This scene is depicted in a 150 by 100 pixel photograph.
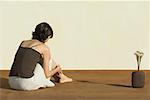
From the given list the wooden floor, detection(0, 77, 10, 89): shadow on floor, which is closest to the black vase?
the wooden floor

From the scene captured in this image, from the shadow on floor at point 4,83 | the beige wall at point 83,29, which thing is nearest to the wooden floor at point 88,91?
the shadow on floor at point 4,83

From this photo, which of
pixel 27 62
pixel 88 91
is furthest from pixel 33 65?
pixel 88 91

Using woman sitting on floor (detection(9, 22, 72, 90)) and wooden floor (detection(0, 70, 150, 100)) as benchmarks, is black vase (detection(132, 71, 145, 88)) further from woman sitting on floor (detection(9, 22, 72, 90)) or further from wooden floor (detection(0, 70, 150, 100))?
woman sitting on floor (detection(9, 22, 72, 90))

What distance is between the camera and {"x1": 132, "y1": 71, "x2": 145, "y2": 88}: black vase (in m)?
5.19

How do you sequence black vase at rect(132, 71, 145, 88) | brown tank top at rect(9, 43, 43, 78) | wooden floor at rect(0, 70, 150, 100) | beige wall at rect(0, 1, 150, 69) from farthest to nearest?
1. beige wall at rect(0, 1, 150, 69)
2. black vase at rect(132, 71, 145, 88)
3. brown tank top at rect(9, 43, 43, 78)
4. wooden floor at rect(0, 70, 150, 100)

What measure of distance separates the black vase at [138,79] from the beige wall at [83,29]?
1933mm

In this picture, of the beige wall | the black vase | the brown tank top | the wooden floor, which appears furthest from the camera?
the beige wall

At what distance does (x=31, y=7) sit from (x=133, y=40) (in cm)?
171

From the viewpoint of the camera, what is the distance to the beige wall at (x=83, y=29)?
7105 mm

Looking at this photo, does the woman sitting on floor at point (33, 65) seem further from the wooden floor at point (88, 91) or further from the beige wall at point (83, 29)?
the beige wall at point (83, 29)

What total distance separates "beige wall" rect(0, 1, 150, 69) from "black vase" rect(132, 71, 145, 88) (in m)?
1.93

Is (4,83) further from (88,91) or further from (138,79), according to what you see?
(138,79)

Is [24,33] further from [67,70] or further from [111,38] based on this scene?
[111,38]

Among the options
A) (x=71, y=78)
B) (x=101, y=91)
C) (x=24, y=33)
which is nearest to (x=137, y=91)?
(x=101, y=91)
